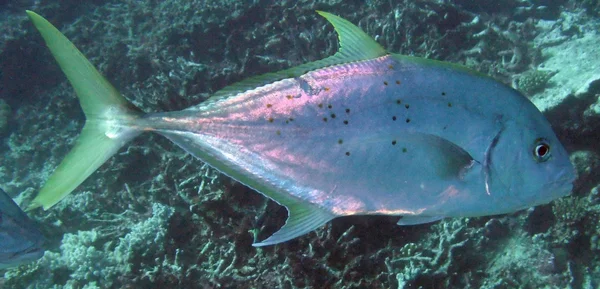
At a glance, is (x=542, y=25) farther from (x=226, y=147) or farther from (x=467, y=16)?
(x=226, y=147)

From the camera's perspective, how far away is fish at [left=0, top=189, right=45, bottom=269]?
2.91 meters

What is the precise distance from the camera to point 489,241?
3.16 m

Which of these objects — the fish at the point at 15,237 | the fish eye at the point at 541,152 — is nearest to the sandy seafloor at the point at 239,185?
the fish at the point at 15,237

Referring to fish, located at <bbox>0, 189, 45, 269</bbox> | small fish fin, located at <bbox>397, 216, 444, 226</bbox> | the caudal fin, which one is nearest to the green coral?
small fish fin, located at <bbox>397, 216, 444, 226</bbox>

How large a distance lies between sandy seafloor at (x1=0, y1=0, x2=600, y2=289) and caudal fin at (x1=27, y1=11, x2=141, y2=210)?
166cm

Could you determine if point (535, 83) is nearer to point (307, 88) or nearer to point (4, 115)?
point (307, 88)

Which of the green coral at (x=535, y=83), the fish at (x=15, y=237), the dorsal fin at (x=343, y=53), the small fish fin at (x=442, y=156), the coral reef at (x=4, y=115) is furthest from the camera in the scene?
the coral reef at (x=4, y=115)

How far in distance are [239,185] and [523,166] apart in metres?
2.50

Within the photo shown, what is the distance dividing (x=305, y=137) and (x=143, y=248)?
9.27 ft

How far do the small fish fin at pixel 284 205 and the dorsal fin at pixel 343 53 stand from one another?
31 cm

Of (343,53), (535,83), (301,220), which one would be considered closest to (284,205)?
(301,220)

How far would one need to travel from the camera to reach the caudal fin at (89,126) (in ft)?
5.55

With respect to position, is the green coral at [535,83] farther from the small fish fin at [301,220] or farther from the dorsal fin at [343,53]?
the small fish fin at [301,220]

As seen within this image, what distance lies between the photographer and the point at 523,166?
4.87 feet
